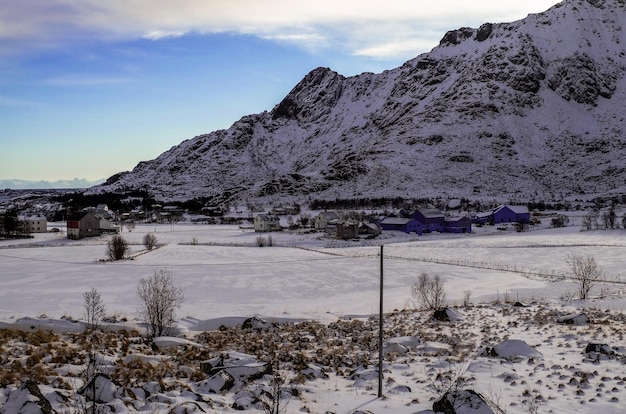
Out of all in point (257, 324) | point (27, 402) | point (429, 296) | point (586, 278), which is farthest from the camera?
point (586, 278)

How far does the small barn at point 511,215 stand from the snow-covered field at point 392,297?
33.7 meters

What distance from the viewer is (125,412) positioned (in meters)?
12.9

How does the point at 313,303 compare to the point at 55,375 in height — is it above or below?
below

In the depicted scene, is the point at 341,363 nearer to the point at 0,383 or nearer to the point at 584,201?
the point at 0,383

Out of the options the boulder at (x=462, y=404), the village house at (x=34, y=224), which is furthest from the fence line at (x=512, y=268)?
the village house at (x=34, y=224)

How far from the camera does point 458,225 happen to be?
116188mm

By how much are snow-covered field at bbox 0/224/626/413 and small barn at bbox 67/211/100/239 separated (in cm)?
493

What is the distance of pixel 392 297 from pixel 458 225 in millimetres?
79522

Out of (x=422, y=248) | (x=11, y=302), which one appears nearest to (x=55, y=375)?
(x=11, y=302)

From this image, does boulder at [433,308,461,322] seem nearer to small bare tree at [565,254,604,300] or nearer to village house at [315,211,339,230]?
small bare tree at [565,254,604,300]

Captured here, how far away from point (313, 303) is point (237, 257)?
33.1 metres

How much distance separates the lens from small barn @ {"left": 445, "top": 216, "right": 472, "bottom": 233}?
115850mm

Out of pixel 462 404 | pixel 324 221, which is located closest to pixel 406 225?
pixel 324 221

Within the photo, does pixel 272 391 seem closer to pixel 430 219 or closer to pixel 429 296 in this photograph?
pixel 429 296
